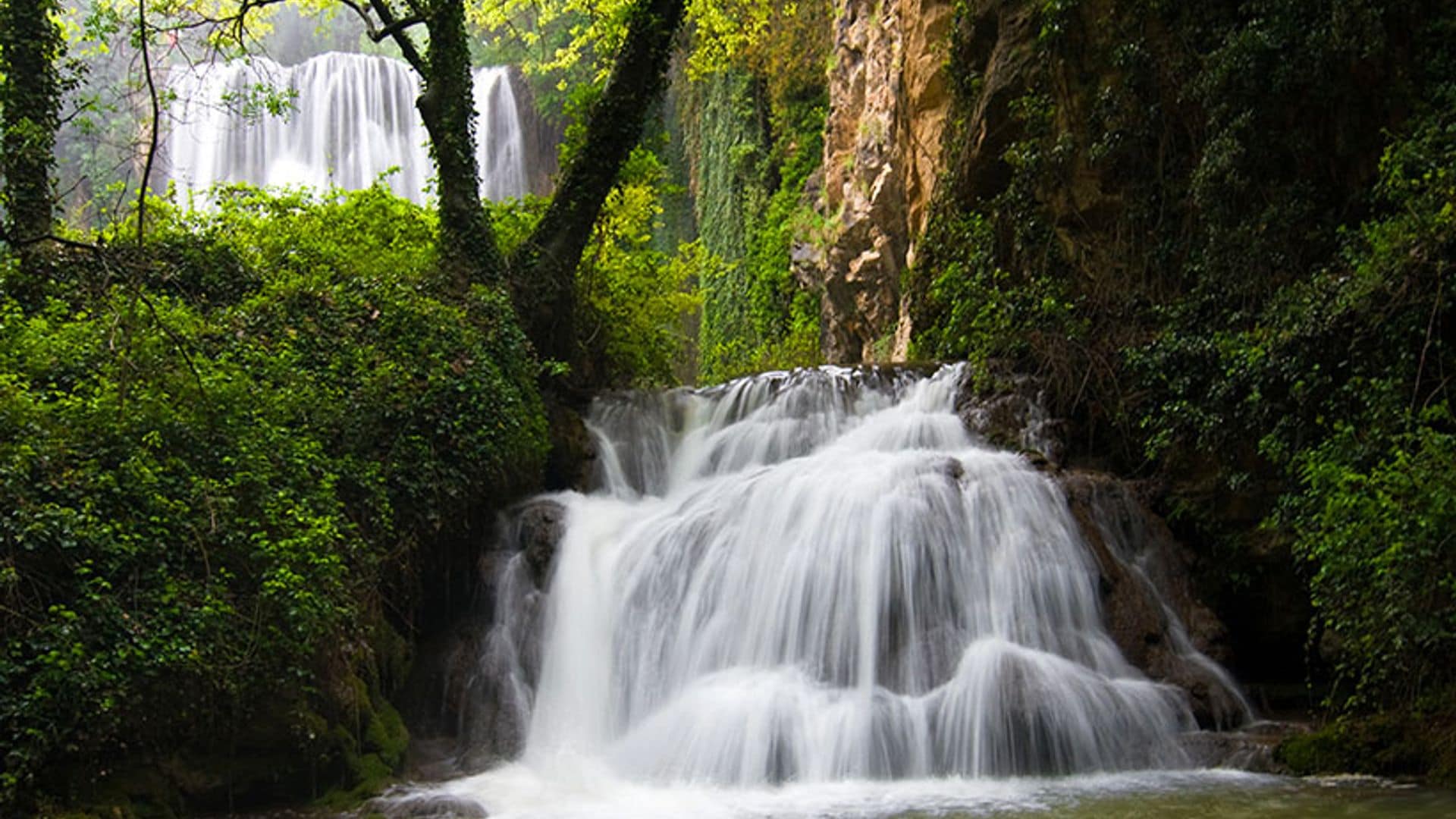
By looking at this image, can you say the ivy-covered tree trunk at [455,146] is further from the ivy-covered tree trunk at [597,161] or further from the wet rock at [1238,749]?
the wet rock at [1238,749]

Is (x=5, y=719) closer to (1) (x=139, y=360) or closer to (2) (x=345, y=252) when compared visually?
(1) (x=139, y=360)

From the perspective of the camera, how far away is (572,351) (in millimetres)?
13469

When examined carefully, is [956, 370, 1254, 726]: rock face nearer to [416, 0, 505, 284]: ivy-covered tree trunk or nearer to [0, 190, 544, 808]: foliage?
[0, 190, 544, 808]: foliage

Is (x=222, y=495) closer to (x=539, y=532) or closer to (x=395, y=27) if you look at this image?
(x=539, y=532)

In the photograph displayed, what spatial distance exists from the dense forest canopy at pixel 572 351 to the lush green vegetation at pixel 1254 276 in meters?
0.03

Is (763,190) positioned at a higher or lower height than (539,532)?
higher

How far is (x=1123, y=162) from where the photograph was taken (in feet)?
37.7

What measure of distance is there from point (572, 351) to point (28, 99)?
609 centimetres

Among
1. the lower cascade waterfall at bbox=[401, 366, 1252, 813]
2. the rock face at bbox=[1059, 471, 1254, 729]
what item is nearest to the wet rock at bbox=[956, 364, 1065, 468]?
the lower cascade waterfall at bbox=[401, 366, 1252, 813]

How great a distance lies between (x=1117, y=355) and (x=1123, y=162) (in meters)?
2.23

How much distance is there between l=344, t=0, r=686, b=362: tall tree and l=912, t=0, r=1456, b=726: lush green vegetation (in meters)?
4.23

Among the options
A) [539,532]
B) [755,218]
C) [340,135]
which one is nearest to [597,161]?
[539,532]

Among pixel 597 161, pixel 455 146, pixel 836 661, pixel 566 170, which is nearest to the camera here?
pixel 836 661

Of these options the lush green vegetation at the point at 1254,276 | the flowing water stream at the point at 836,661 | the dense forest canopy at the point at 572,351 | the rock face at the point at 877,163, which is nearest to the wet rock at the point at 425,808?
the flowing water stream at the point at 836,661
